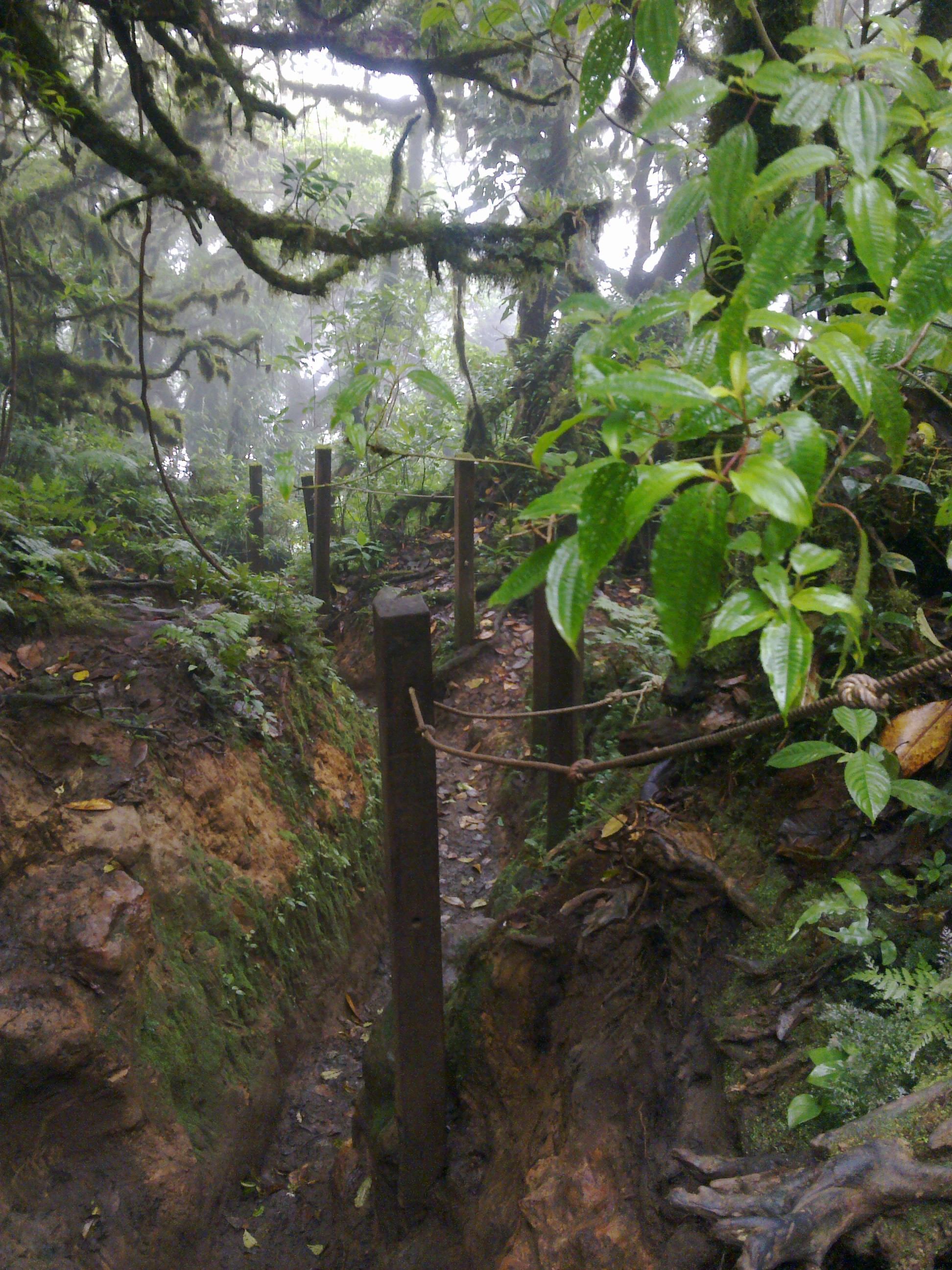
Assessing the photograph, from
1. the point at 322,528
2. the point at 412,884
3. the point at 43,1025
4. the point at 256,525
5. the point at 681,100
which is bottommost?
the point at 43,1025

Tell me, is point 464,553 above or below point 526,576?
above

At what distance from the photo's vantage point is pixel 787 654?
3.22ft

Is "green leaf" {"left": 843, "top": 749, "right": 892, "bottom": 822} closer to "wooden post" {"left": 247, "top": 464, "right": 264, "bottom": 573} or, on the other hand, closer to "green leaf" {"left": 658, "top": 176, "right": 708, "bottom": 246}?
"green leaf" {"left": 658, "top": 176, "right": 708, "bottom": 246}

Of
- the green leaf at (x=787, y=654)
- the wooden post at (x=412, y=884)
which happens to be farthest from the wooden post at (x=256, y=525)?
the green leaf at (x=787, y=654)

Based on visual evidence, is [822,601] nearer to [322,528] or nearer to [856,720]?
[856,720]

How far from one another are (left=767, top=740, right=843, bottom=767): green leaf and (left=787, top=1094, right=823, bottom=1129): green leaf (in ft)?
2.41

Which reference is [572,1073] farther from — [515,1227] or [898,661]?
[898,661]

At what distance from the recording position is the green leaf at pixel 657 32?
1160 mm

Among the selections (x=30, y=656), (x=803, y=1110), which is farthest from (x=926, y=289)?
(x=30, y=656)

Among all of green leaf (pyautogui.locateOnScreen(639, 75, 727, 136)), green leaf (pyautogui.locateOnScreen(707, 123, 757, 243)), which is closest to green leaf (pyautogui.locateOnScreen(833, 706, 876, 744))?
green leaf (pyautogui.locateOnScreen(707, 123, 757, 243))

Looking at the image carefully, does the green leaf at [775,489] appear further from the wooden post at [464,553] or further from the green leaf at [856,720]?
the wooden post at [464,553]

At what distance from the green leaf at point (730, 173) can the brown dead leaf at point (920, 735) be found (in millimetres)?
1576

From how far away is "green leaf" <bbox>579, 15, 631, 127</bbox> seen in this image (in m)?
1.27

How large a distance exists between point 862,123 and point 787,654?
0.70m
